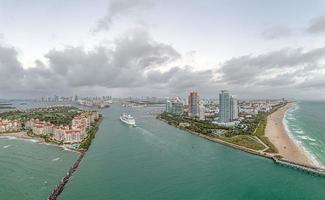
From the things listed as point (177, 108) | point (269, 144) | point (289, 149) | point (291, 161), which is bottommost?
point (291, 161)

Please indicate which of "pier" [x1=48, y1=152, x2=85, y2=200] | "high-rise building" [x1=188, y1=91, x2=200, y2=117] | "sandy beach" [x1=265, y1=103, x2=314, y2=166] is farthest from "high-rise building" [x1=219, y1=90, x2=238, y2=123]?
"pier" [x1=48, y1=152, x2=85, y2=200]

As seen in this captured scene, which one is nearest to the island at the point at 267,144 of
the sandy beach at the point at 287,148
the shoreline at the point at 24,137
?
the sandy beach at the point at 287,148

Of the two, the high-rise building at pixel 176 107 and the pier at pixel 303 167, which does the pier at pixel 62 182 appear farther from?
the high-rise building at pixel 176 107

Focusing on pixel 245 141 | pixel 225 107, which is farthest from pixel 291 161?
pixel 225 107

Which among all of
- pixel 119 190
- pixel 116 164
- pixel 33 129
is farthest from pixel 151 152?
pixel 33 129

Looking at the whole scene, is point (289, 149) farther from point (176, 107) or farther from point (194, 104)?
point (176, 107)

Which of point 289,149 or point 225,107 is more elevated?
point 225,107

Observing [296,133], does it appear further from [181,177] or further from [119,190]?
[119,190]
